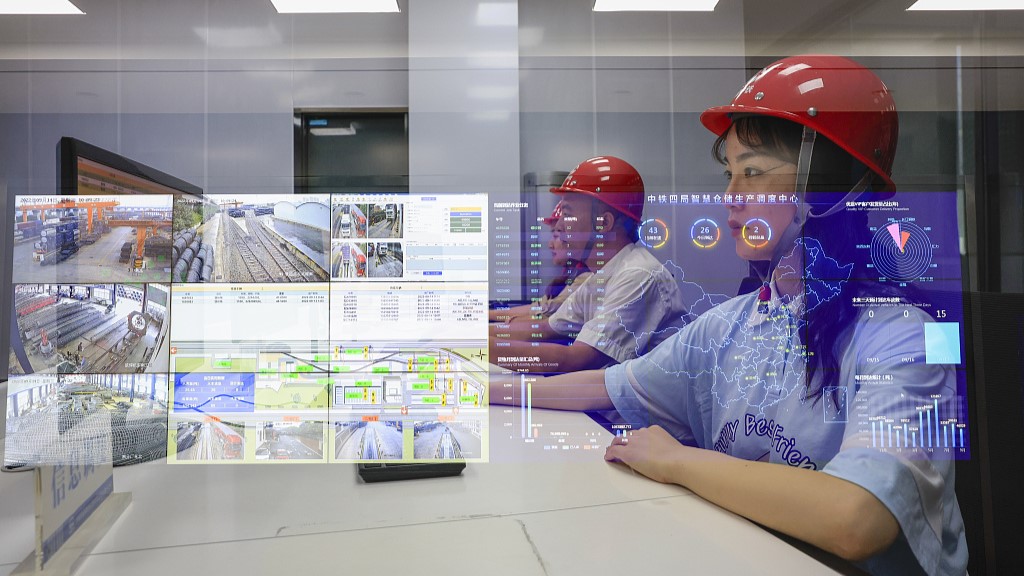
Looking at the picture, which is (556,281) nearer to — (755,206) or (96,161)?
(755,206)

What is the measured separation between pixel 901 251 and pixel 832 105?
0.36 meters

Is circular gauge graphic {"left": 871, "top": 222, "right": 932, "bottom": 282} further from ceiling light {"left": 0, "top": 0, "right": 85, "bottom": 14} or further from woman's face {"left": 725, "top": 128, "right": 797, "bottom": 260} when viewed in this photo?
ceiling light {"left": 0, "top": 0, "right": 85, "bottom": 14}

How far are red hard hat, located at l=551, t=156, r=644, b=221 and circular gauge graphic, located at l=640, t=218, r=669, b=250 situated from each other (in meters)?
0.03

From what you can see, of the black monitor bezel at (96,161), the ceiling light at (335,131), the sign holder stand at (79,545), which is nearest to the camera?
the sign holder stand at (79,545)

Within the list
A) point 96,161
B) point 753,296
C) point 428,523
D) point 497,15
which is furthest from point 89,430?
point 753,296

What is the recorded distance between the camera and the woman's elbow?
36.3 inches

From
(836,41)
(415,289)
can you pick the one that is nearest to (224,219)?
(415,289)

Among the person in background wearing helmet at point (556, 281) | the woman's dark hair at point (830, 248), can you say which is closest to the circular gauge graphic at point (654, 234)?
the person in background wearing helmet at point (556, 281)

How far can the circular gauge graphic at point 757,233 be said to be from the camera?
116cm

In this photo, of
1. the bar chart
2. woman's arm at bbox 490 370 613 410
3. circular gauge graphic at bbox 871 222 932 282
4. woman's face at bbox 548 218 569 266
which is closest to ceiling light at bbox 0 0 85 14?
woman's face at bbox 548 218 569 266

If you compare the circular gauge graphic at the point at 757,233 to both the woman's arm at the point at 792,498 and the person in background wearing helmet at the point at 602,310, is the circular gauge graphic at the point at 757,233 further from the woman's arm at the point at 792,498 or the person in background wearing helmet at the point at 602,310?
the woman's arm at the point at 792,498

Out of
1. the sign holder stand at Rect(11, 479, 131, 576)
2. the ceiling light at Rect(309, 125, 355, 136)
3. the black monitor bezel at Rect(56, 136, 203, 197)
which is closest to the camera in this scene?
the sign holder stand at Rect(11, 479, 131, 576)

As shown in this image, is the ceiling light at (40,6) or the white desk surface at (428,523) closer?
the white desk surface at (428,523)

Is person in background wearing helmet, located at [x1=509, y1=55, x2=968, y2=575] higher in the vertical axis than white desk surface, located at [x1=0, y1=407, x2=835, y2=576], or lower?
higher
